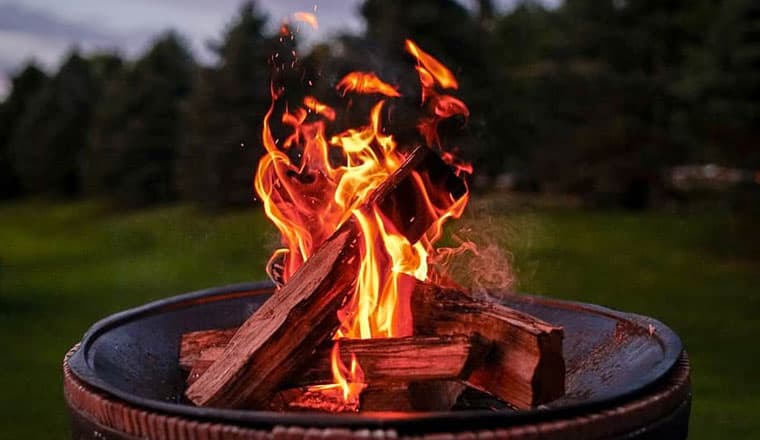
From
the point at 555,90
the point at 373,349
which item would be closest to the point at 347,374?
the point at 373,349

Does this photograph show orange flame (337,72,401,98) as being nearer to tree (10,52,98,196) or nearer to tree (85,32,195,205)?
tree (85,32,195,205)

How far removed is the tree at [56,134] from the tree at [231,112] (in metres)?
9.51

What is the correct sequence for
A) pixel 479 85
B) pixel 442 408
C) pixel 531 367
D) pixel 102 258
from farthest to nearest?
pixel 479 85, pixel 102 258, pixel 442 408, pixel 531 367

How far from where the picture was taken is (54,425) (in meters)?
4.86

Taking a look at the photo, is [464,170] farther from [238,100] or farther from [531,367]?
[238,100]

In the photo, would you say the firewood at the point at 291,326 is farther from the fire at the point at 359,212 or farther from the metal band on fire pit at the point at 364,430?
the metal band on fire pit at the point at 364,430

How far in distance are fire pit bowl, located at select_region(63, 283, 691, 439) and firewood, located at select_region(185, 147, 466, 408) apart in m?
0.18

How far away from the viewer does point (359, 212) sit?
2.56 meters

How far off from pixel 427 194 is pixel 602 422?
3.35ft

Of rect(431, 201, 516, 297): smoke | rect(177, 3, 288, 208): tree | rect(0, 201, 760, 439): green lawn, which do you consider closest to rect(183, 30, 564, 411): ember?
rect(431, 201, 516, 297): smoke

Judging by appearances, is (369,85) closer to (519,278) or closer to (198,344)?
(198,344)

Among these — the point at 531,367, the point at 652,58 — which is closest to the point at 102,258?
the point at 652,58

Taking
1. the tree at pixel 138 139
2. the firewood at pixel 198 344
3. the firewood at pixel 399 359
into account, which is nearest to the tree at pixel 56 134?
the tree at pixel 138 139

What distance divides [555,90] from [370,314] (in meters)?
13.2
